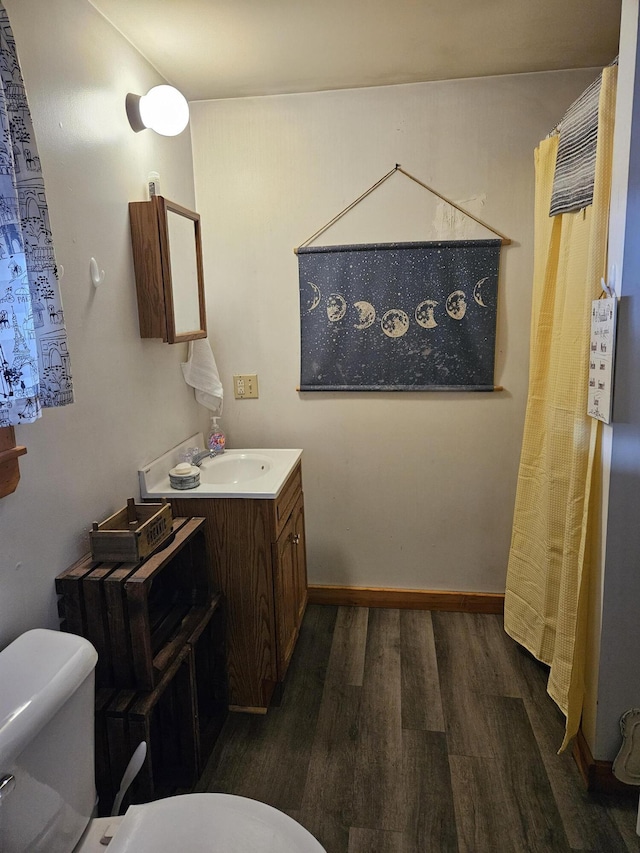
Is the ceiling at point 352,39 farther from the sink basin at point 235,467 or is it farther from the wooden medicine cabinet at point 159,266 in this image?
the sink basin at point 235,467

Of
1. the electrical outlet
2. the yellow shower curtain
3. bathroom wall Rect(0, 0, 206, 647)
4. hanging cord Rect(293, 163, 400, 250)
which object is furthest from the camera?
the electrical outlet

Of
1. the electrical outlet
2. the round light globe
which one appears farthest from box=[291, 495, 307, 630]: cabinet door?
the round light globe

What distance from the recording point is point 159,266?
190cm

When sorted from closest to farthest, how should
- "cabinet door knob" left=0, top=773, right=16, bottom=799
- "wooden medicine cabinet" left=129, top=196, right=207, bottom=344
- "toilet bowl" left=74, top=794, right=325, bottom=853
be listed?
"cabinet door knob" left=0, top=773, right=16, bottom=799
"toilet bowl" left=74, top=794, right=325, bottom=853
"wooden medicine cabinet" left=129, top=196, right=207, bottom=344

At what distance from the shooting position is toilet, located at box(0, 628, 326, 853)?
95 centimetres

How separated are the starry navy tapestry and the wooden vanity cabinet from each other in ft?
2.63

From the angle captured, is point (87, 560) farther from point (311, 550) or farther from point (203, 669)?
point (311, 550)

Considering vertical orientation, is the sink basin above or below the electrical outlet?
below

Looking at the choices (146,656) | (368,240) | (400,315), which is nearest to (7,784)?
(146,656)

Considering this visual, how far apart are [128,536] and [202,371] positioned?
101 centimetres

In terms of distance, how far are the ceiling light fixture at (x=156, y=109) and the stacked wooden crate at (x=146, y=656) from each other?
1370 millimetres

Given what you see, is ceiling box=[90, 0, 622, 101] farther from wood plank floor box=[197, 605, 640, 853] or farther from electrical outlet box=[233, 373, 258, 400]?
wood plank floor box=[197, 605, 640, 853]

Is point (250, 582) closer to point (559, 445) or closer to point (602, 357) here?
point (559, 445)

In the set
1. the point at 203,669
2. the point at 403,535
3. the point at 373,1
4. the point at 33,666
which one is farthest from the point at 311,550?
the point at 373,1
